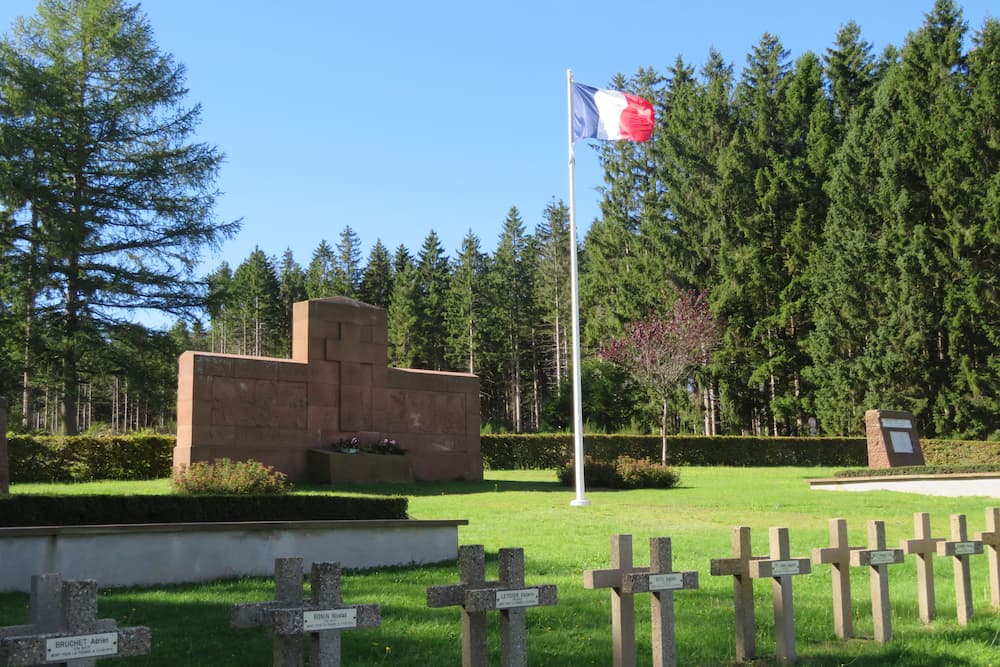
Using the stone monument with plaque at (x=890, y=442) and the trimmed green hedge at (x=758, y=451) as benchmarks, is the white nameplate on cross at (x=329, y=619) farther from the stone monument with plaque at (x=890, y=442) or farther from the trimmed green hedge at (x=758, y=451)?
the trimmed green hedge at (x=758, y=451)

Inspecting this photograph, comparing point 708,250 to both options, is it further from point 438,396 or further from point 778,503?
point 778,503

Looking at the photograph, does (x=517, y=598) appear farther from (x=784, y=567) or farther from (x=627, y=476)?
(x=627, y=476)

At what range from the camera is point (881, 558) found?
665cm

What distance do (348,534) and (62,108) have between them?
26.8 metres

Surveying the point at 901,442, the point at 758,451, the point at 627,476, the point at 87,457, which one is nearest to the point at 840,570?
the point at 627,476

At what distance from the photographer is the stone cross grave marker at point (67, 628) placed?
3.16 m

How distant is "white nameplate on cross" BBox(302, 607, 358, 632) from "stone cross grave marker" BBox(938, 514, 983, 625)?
499 centimetres

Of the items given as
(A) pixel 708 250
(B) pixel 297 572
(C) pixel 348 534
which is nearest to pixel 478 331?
(A) pixel 708 250

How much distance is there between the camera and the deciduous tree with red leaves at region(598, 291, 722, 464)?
138 feet

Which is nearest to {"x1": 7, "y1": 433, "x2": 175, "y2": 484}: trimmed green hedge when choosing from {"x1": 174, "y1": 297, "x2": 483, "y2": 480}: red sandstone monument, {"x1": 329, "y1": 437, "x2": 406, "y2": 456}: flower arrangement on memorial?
{"x1": 174, "y1": 297, "x2": 483, "y2": 480}: red sandstone monument

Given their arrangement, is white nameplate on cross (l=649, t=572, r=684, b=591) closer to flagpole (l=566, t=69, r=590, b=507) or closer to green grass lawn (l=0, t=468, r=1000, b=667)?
green grass lawn (l=0, t=468, r=1000, b=667)

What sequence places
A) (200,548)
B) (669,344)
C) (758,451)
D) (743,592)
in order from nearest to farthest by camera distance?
1. (743,592)
2. (200,548)
3. (758,451)
4. (669,344)

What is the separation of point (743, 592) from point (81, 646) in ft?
13.0

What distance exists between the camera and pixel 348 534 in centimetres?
995
